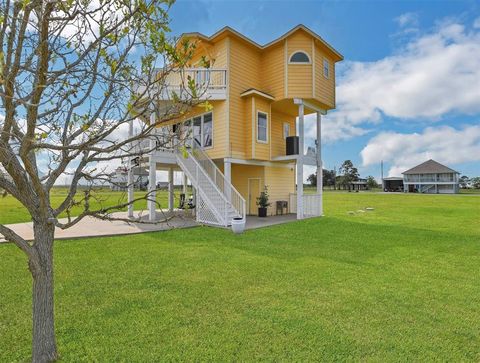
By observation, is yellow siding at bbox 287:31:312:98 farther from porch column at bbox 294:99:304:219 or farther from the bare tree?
the bare tree

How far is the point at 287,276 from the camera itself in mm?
5383

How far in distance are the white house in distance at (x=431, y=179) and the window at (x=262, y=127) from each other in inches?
2314

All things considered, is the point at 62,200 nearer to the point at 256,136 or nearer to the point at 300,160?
the point at 256,136

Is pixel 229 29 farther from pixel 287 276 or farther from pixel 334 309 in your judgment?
pixel 334 309

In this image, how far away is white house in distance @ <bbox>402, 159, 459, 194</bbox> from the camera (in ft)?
190

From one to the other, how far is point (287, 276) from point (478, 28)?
16.2 metres

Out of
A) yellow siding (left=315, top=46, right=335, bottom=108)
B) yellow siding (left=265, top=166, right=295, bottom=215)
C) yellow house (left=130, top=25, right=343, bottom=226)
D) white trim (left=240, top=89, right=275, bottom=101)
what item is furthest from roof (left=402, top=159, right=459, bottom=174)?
white trim (left=240, top=89, right=275, bottom=101)

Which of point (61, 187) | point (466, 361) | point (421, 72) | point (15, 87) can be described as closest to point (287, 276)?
point (466, 361)

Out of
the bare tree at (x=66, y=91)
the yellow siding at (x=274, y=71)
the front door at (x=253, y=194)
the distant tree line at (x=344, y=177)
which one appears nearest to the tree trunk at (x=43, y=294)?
the bare tree at (x=66, y=91)

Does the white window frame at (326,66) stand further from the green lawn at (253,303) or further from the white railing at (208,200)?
the green lawn at (253,303)

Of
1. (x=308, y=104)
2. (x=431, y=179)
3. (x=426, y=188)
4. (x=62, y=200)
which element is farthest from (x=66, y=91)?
(x=426, y=188)

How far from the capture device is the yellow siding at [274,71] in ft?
45.4

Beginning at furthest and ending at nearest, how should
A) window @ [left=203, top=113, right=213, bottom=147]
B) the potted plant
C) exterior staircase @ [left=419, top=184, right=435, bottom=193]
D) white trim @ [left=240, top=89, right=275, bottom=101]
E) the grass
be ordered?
exterior staircase @ [left=419, top=184, right=435, bottom=193], the potted plant, window @ [left=203, top=113, right=213, bottom=147], white trim @ [left=240, top=89, right=275, bottom=101], the grass

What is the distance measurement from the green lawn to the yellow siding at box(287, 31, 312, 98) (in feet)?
27.0
